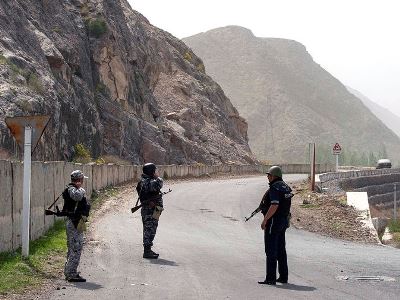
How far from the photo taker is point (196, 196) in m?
32.1

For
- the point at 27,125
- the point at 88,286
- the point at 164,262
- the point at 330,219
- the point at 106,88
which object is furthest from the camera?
the point at 106,88

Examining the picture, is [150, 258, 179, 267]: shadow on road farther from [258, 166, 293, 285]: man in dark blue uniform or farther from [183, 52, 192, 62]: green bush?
[183, 52, 192, 62]: green bush

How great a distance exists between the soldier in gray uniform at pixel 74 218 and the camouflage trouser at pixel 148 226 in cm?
254

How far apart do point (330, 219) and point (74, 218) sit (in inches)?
612

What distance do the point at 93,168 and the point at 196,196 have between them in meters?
5.79

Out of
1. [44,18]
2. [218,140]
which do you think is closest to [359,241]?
[44,18]

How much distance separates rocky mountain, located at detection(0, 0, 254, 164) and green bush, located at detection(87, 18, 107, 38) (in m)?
0.09

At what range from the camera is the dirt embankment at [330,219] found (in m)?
21.1

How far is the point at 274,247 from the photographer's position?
1023 cm

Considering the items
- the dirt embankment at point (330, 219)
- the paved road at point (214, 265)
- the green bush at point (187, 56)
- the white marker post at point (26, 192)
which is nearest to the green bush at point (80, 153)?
the dirt embankment at point (330, 219)

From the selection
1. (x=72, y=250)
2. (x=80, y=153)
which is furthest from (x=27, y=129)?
(x=80, y=153)

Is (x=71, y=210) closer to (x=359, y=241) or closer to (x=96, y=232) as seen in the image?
(x=96, y=232)

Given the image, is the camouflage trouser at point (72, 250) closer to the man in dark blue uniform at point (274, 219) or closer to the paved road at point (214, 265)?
the paved road at point (214, 265)

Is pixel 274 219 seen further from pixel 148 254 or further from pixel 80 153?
pixel 80 153
